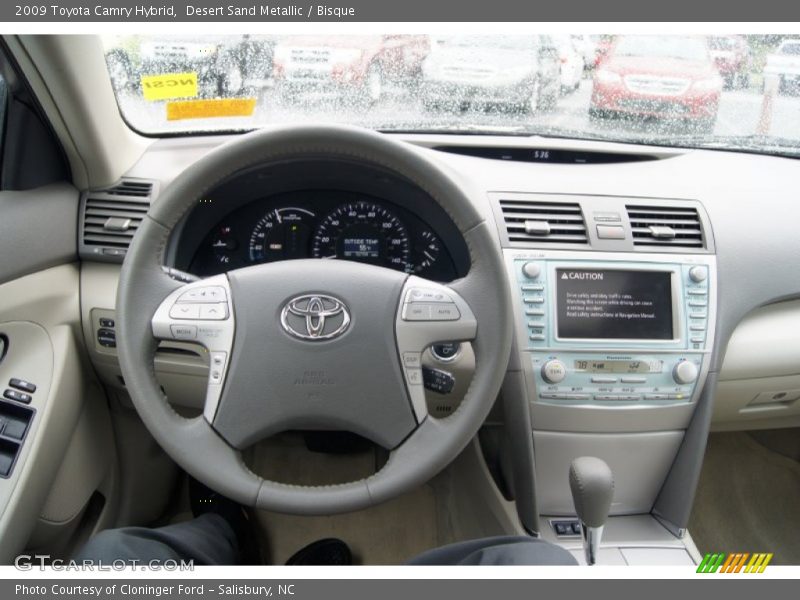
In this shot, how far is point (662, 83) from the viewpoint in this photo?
5.34 feet

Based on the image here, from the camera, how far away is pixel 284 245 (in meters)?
1.33

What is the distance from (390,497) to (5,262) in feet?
2.98

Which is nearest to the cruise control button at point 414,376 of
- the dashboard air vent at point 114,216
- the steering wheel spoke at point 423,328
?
the steering wheel spoke at point 423,328

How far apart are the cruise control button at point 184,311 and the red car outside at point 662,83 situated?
3.64 feet

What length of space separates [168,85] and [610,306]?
1154 millimetres

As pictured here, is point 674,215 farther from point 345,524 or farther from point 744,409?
point 345,524

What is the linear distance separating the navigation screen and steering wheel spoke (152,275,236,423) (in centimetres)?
72

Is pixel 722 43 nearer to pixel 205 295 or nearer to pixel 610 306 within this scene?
pixel 610 306

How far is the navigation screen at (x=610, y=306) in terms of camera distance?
1415 mm

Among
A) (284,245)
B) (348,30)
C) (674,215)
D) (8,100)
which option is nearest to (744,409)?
(674,215)

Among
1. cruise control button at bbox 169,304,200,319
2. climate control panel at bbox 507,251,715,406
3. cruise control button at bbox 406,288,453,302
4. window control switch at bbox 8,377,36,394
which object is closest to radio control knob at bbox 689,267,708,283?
climate control panel at bbox 507,251,715,406

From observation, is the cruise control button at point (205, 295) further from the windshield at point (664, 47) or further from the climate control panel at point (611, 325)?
the windshield at point (664, 47)

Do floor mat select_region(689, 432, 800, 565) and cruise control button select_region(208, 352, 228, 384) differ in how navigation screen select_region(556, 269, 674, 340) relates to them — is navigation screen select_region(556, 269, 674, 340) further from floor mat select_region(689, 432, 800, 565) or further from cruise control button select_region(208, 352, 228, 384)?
floor mat select_region(689, 432, 800, 565)

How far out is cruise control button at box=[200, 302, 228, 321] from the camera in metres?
1.07
